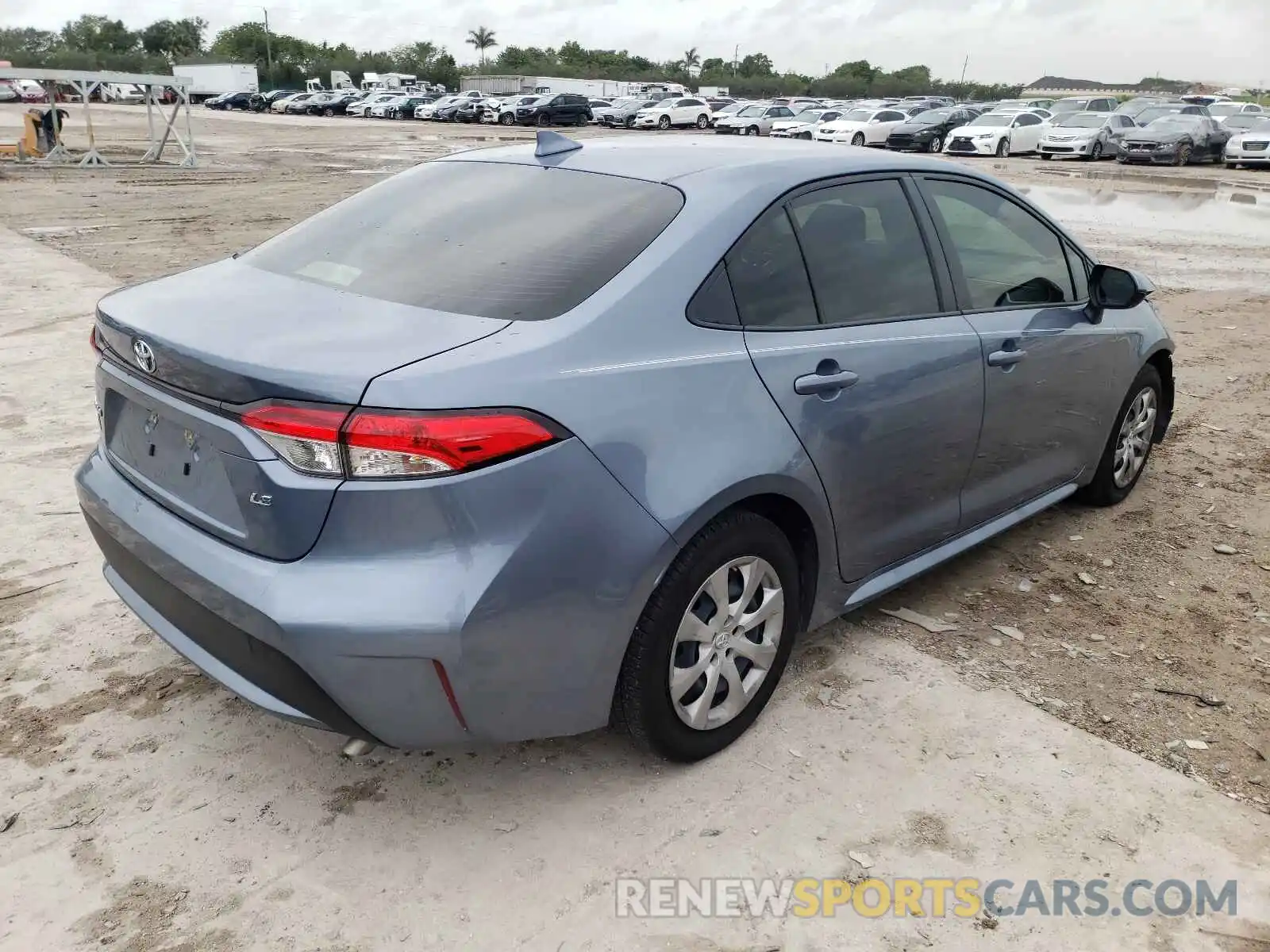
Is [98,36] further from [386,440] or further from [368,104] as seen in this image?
[386,440]

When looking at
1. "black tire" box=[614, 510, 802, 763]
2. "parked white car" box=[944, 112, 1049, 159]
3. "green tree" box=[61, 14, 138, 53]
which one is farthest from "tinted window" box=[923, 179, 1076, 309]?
"green tree" box=[61, 14, 138, 53]

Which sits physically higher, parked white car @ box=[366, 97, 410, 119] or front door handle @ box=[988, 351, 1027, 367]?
parked white car @ box=[366, 97, 410, 119]

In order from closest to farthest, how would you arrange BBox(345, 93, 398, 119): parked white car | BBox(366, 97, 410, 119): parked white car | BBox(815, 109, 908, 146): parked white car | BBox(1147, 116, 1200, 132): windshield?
1. BBox(1147, 116, 1200, 132): windshield
2. BBox(815, 109, 908, 146): parked white car
3. BBox(366, 97, 410, 119): parked white car
4. BBox(345, 93, 398, 119): parked white car

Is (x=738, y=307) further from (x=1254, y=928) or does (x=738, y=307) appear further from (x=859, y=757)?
(x=1254, y=928)

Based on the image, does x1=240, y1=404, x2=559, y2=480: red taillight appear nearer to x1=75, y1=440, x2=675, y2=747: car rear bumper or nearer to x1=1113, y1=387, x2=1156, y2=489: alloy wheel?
x1=75, y1=440, x2=675, y2=747: car rear bumper

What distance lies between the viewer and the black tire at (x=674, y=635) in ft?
8.36

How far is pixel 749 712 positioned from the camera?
9.77 ft

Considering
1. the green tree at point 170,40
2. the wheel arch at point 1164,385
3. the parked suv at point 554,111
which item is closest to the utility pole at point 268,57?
the green tree at point 170,40

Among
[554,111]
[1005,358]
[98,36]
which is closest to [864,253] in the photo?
[1005,358]

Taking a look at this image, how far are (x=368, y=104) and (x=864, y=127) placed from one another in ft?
126

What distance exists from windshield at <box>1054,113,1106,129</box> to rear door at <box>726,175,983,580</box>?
31038 millimetres

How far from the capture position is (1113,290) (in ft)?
13.4

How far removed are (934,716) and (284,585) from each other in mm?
2013

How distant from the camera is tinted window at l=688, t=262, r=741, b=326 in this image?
2672mm
